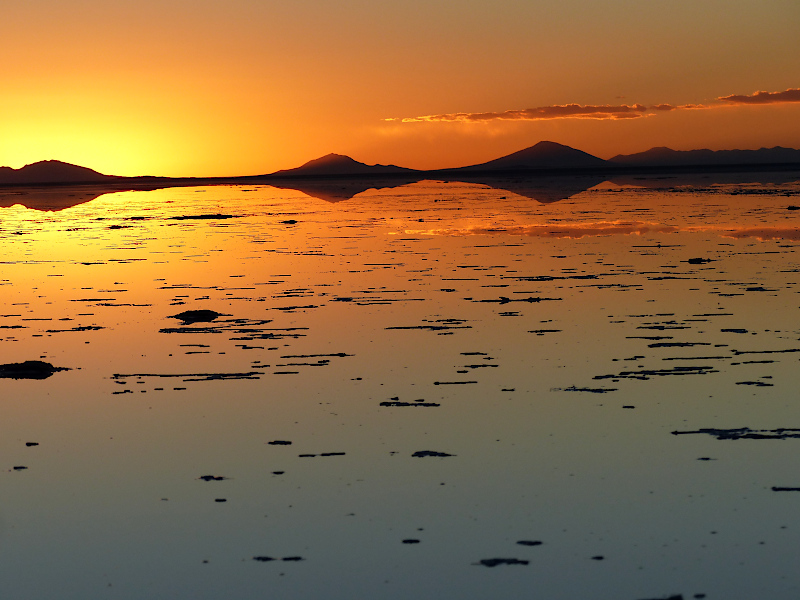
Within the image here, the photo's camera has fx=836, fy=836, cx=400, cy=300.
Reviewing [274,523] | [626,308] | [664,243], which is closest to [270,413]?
[274,523]

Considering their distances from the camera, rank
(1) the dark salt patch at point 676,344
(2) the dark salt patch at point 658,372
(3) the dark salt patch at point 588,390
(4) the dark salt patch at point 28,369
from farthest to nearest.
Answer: (1) the dark salt patch at point 676,344
(4) the dark salt patch at point 28,369
(2) the dark salt patch at point 658,372
(3) the dark salt patch at point 588,390

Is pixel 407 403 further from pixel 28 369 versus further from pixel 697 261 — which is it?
pixel 697 261

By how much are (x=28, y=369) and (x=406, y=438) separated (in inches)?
215

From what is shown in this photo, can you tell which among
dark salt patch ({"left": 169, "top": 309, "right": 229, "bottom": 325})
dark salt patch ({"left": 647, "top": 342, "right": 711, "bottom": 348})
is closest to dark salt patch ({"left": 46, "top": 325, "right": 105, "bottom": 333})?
dark salt patch ({"left": 169, "top": 309, "right": 229, "bottom": 325})

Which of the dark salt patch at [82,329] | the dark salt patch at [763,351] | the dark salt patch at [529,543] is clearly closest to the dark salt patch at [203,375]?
→ the dark salt patch at [82,329]

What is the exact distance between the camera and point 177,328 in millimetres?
12766

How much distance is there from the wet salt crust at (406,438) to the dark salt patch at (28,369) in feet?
0.09

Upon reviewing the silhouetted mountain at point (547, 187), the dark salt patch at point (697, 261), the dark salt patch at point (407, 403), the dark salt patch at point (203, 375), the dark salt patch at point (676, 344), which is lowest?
the dark salt patch at point (407, 403)

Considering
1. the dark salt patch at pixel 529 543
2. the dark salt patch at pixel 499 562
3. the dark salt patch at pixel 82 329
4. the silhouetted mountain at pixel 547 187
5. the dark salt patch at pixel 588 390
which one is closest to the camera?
the dark salt patch at pixel 499 562

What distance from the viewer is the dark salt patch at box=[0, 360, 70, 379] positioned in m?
10.2

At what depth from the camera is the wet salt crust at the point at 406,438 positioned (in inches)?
205

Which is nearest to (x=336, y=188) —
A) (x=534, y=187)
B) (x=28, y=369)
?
(x=534, y=187)

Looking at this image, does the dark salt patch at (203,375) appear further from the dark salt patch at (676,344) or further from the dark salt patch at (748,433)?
the dark salt patch at (676,344)

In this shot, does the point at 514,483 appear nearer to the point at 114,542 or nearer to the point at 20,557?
the point at 114,542
